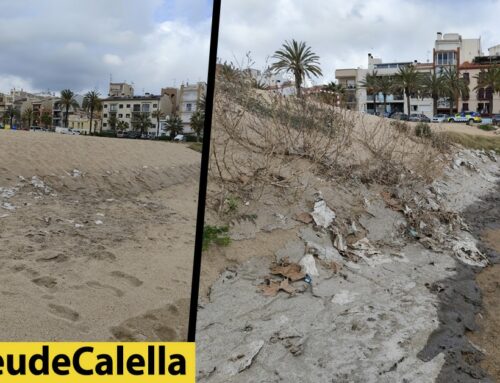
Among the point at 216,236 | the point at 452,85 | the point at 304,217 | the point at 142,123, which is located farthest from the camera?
the point at 452,85

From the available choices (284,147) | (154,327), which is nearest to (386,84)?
(284,147)

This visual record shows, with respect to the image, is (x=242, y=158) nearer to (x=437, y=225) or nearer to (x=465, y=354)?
(x=437, y=225)

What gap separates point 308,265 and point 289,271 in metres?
0.33

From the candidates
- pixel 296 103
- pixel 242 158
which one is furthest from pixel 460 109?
pixel 242 158

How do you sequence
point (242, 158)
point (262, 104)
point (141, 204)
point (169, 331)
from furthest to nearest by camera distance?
point (262, 104) < point (242, 158) < point (141, 204) < point (169, 331)

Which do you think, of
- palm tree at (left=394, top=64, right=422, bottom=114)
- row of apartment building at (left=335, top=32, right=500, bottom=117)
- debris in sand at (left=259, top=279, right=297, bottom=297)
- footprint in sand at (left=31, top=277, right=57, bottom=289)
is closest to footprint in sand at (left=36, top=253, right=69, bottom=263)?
footprint in sand at (left=31, top=277, right=57, bottom=289)

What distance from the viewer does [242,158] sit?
→ 830 centimetres

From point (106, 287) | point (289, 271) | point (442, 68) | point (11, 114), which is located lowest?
point (289, 271)

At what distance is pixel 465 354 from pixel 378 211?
454 centimetres

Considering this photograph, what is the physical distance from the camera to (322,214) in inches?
291

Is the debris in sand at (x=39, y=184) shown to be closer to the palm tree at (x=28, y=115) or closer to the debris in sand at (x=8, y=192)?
the debris in sand at (x=8, y=192)

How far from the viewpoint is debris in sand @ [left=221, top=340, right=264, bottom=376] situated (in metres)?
3.79

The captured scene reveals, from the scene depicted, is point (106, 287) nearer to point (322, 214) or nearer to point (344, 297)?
point (344, 297)

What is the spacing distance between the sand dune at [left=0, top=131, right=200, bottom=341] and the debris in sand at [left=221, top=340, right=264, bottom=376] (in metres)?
0.59
